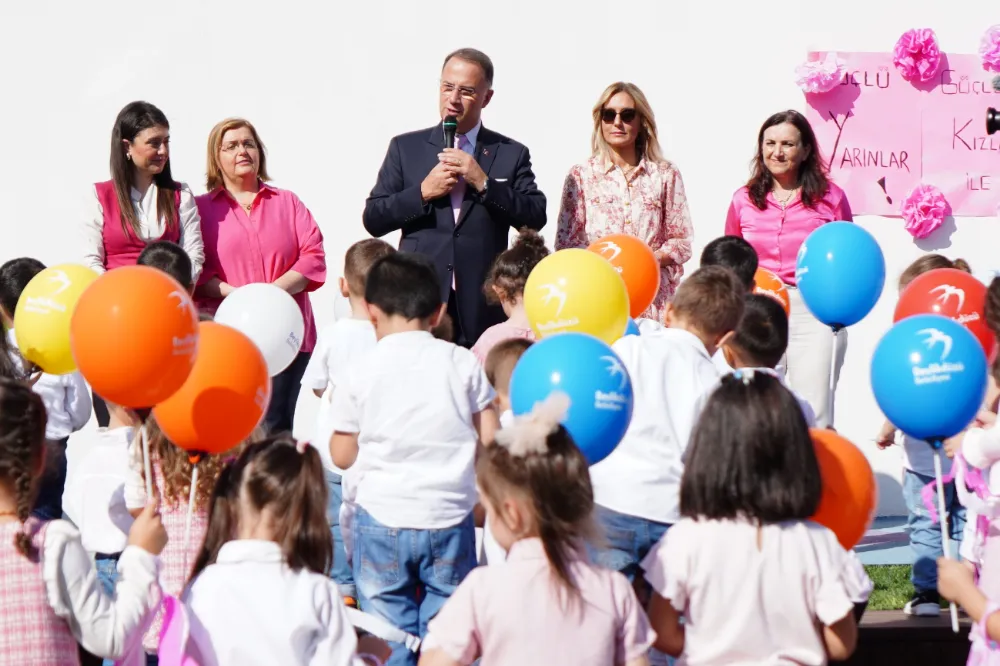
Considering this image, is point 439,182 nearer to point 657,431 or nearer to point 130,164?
point 130,164

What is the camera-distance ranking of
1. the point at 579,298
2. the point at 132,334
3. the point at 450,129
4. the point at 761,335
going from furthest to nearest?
1. the point at 450,129
2. the point at 761,335
3. the point at 579,298
4. the point at 132,334

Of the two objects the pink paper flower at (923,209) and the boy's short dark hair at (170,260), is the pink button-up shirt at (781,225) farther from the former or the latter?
the boy's short dark hair at (170,260)

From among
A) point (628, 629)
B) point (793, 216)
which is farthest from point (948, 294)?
point (628, 629)

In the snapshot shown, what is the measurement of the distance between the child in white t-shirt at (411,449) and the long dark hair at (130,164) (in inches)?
72.5

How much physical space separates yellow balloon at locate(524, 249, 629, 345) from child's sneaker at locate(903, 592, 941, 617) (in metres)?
1.48

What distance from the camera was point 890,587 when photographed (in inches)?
207

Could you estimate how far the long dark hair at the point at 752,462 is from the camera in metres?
2.71

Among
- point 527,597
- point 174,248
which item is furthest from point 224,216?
point 527,597

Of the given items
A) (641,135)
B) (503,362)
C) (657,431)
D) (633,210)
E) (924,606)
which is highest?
(641,135)

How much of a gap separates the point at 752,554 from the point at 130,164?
3284 mm

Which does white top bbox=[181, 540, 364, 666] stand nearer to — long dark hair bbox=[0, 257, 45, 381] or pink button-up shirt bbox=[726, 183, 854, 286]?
long dark hair bbox=[0, 257, 45, 381]

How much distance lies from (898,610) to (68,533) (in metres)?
3.03

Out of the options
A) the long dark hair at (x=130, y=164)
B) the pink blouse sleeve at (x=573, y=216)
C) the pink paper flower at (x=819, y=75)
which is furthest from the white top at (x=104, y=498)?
the pink paper flower at (x=819, y=75)

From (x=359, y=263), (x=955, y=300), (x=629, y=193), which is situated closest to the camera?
(x=955, y=300)
